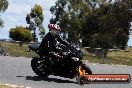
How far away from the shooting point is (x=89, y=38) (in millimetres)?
72000

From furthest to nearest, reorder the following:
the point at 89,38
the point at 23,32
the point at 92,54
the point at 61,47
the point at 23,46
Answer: the point at 23,32 → the point at 89,38 → the point at 23,46 → the point at 92,54 → the point at 61,47

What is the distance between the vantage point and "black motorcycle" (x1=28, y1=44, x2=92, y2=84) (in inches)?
600

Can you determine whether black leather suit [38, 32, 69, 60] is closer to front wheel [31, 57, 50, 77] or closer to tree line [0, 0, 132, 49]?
front wheel [31, 57, 50, 77]

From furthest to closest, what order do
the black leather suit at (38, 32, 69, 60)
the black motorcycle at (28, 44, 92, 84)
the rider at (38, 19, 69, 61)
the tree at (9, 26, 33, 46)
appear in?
the tree at (9, 26, 33, 46) → the black leather suit at (38, 32, 69, 60) → the rider at (38, 19, 69, 61) → the black motorcycle at (28, 44, 92, 84)

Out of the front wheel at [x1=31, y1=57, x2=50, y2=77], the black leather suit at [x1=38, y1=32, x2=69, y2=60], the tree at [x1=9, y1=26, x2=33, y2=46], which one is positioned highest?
the black leather suit at [x1=38, y1=32, x2=69, y2=60]

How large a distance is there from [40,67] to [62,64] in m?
1.06

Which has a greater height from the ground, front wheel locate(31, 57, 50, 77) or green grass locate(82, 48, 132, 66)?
front wheel locate(31, 57, 50, 77)

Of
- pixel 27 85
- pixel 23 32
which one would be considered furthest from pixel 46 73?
pixel 23 32

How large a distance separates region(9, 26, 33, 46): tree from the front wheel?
63.5m

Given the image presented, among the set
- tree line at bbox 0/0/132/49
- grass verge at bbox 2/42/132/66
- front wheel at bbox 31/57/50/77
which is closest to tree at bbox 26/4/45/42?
tree line at bbox 0/0/132/49

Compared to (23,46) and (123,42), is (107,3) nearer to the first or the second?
(123,42)

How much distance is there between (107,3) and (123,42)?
6.42 meters

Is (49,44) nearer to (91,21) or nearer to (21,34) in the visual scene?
(91,21)

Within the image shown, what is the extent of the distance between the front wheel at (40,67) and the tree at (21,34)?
63.5 m
